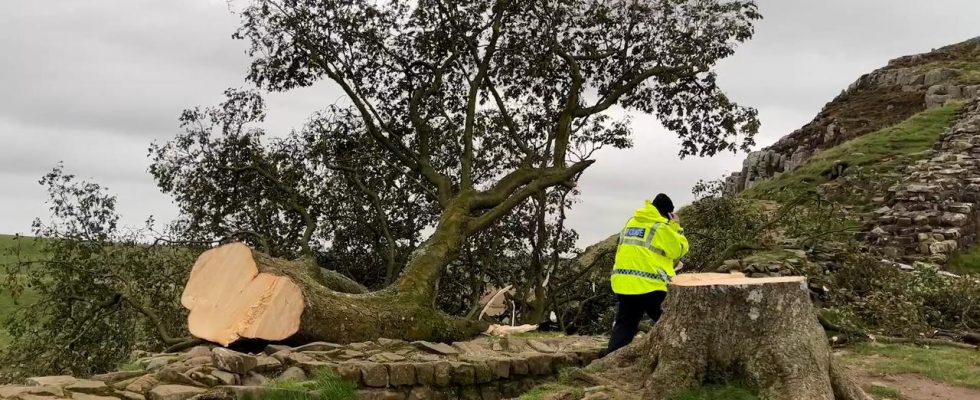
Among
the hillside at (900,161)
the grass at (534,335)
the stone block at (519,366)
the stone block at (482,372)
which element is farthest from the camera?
the hillside at (900,161)

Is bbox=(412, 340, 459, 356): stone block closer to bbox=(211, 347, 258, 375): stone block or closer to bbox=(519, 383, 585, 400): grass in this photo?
bbox=(519, 383, 585, 400): grass

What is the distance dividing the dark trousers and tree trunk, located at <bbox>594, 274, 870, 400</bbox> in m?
1.59

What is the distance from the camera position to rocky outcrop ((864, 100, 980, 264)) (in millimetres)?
15133

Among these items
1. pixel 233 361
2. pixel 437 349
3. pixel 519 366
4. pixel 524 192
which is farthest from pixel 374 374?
pixel 524 192

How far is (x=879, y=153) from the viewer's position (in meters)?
23.6

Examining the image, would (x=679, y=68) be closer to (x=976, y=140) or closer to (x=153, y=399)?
(x=153, y=399)

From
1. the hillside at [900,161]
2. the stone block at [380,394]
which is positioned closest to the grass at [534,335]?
the stone block at [380,394]

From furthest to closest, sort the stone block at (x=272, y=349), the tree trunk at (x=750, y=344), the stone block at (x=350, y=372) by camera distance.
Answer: the stone block at (x=272, y=349), the stone block at (x=350, y=372), the tree trunk at (x=750, y=344)

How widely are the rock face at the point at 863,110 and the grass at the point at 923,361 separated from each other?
22.4 m

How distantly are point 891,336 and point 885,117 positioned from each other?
2837 cm

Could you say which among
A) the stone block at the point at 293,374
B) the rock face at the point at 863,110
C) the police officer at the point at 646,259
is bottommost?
the stone block at the point at 293,374

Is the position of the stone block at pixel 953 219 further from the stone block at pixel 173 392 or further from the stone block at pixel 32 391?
the stone block at pixel 32 391

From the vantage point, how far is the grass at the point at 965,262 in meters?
14.9

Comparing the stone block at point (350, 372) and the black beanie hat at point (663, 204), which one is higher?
the black beanie hat at point (663, 204)
